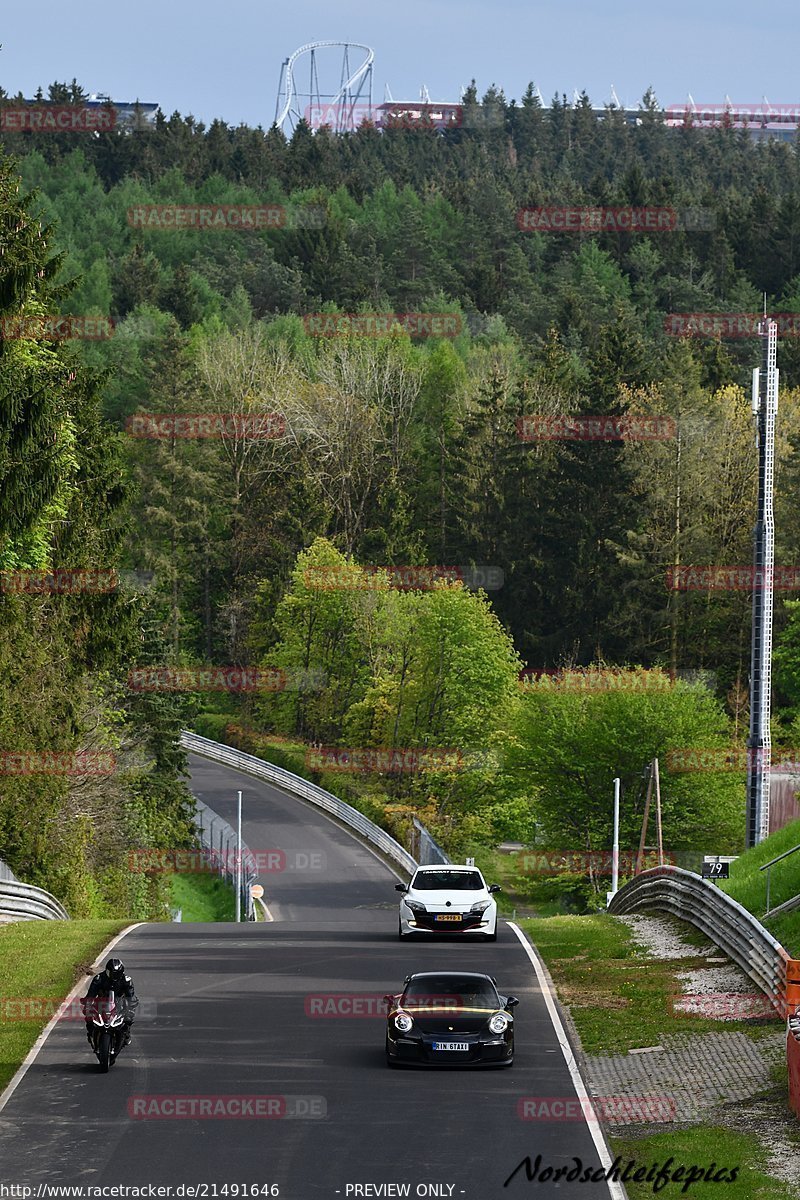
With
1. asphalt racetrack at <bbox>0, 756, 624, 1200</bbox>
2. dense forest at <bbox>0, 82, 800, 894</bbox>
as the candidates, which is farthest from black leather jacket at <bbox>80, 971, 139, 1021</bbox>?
dense forest at <bbox>0, 82, 800, 894</bbox>

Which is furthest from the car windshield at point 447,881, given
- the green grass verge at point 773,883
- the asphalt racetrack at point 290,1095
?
the green grass verge at point 773,883

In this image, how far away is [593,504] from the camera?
349 ft

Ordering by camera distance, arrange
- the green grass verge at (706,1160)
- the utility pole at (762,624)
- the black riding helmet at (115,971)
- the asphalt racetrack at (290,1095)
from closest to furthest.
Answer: the green grass verge at (706,1160) → the asphalt racetrack at (290,1095) → the black riding helmet at (115,971) → the utility pole at (762,624)

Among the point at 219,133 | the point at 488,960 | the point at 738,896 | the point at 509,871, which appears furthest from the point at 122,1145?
the point at 219,133

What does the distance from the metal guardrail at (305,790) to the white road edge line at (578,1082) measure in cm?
4627

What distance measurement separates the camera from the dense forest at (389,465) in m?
52.8

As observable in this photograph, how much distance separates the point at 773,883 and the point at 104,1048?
1813cm

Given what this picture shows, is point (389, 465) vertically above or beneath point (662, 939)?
above

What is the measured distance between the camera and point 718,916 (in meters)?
30.1

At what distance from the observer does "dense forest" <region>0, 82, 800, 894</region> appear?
173ft

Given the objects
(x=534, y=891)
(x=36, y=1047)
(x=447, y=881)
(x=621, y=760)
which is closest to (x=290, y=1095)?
(x=36, y=1047)

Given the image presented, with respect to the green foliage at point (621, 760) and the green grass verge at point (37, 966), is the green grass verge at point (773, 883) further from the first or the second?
the green foliage at point (621, 760)

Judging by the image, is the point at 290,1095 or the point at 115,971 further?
the point at 115,971

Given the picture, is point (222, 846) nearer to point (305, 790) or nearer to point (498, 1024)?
point (305, 790)
